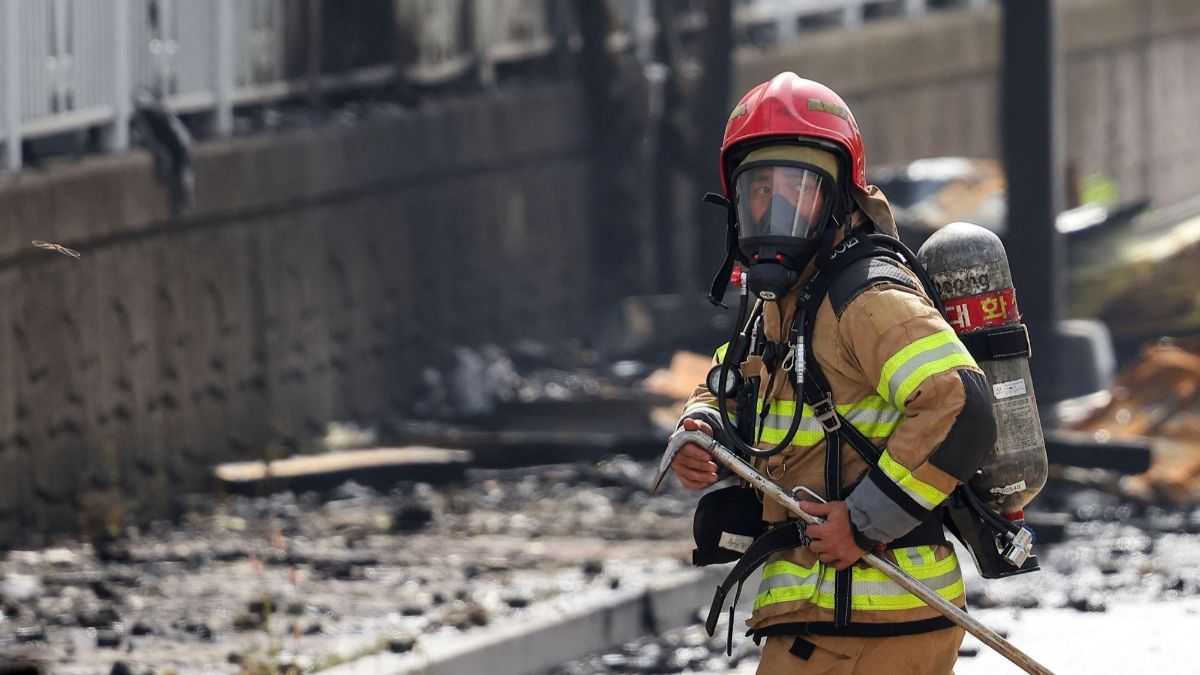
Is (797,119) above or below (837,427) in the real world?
above

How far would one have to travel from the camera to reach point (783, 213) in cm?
440

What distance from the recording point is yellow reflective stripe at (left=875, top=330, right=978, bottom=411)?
13.8ft

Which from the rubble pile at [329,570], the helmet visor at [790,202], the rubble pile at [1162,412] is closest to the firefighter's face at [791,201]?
the helmet visor at [790,202]

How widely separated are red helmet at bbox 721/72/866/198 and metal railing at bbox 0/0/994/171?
5685mm

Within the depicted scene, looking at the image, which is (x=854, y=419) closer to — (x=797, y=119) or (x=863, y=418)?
(x=863, y=418)

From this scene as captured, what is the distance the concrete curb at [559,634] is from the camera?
6.66 metres

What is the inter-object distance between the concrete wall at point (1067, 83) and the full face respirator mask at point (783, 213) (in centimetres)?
1360

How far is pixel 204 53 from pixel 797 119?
308 inches

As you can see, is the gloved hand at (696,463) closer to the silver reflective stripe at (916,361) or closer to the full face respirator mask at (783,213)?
the full face respirator mask at (783,213)

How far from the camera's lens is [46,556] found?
9.15 m

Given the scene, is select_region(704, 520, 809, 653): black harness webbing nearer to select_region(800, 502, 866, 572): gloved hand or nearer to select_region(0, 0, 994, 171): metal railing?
select_region(800, 502, 866, 572): gloved hand

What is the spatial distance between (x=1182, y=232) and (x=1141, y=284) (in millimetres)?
747

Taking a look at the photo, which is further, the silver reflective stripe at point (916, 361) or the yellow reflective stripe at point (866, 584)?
the yellow reflective stripe at point (866, 584)

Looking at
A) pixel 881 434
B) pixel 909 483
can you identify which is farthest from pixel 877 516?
pixel 881 434
